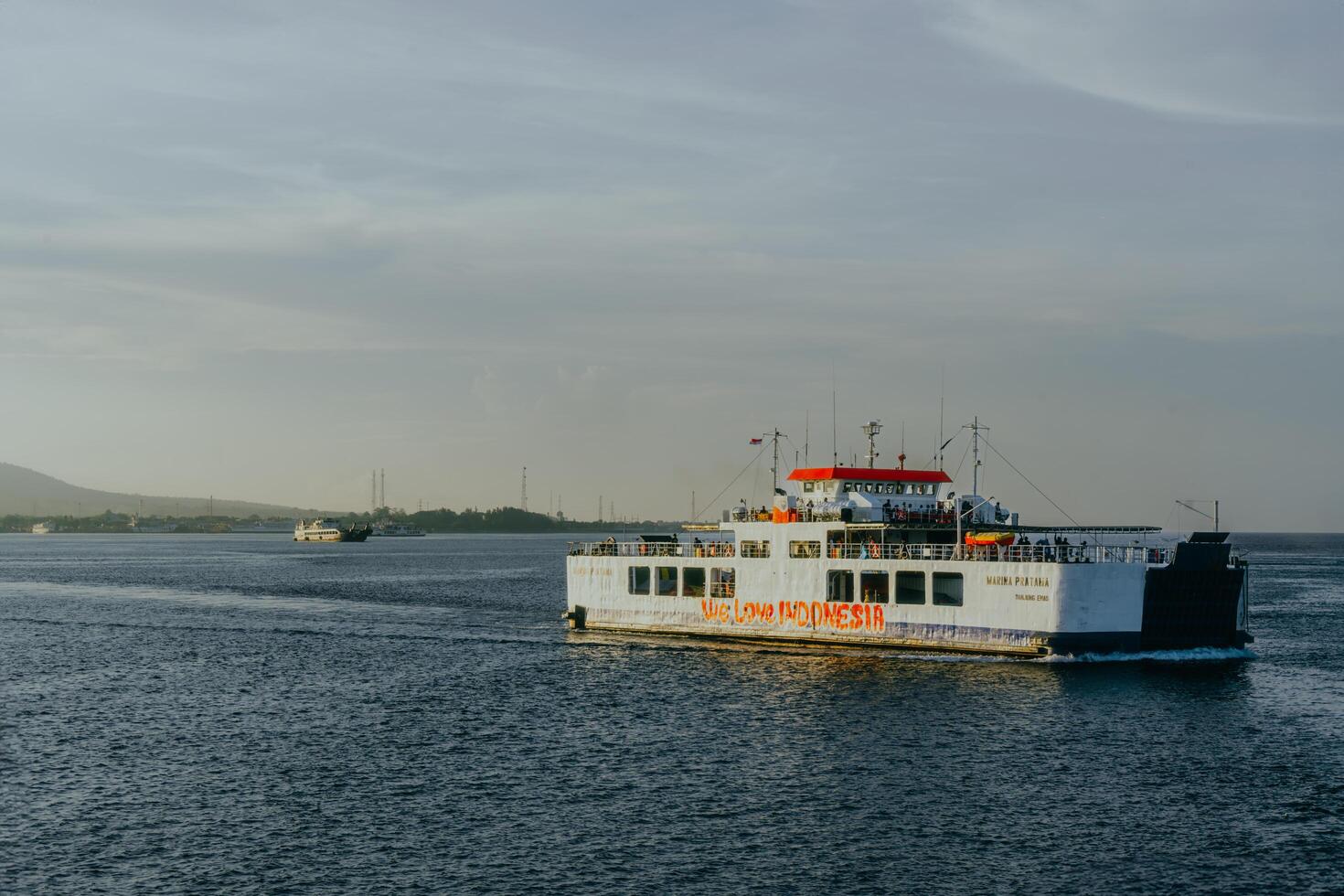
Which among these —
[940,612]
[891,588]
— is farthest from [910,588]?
[940,612]

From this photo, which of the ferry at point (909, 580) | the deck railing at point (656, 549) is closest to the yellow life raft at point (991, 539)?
the ferry at point (909, 580)

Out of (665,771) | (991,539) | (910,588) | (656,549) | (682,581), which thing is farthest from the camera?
(656,549)

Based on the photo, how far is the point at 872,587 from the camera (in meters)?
64.2

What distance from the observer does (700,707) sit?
49719mm

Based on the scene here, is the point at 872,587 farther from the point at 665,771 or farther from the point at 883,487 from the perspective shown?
the point at 665,771

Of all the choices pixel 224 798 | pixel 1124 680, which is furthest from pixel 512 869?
pixel 1124 680

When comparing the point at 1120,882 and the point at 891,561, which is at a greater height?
the point at 891,561

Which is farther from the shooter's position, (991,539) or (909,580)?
(909,580)

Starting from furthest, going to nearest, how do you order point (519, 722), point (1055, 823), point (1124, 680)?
point (1124, 680)
point (519, 722)
point (1055, 823)

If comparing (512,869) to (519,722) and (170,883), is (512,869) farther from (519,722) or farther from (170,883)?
(519,722)

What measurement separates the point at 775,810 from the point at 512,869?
8777mm

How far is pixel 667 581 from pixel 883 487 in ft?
51.6

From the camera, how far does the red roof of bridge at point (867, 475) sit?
6988 cm

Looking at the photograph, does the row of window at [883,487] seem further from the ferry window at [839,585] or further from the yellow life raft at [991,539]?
the yellow life raft at [991,539]
